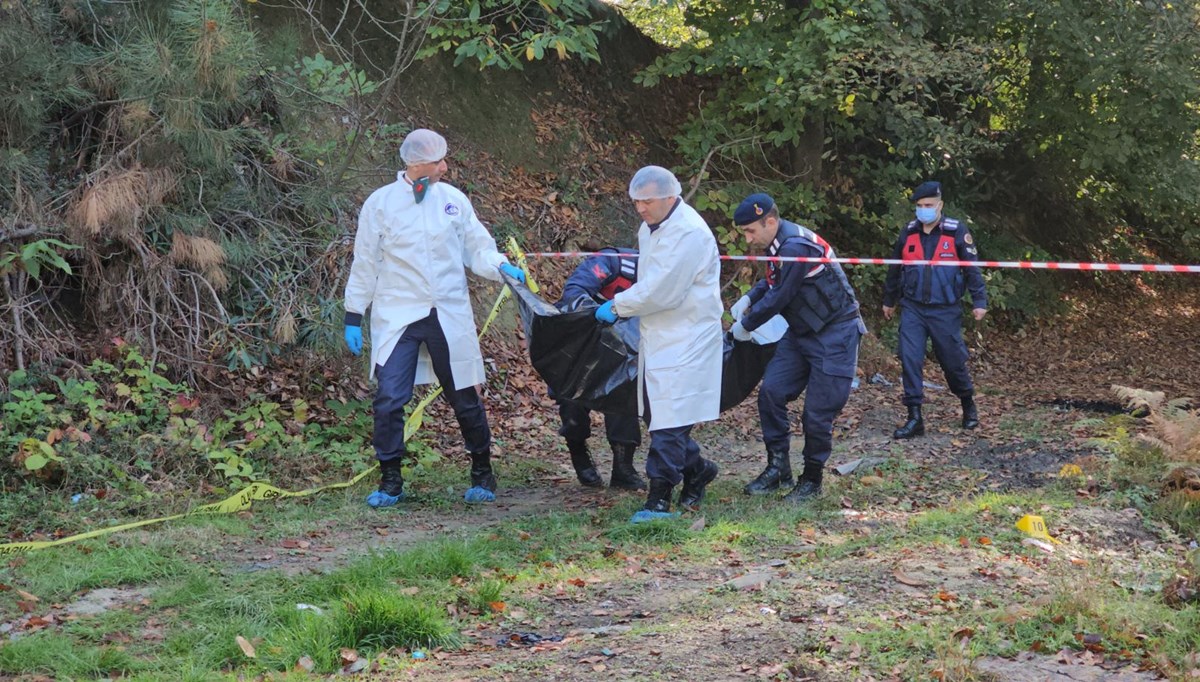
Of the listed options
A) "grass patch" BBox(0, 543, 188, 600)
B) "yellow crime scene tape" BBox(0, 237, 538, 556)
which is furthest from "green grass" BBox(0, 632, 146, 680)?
"yellow crime scene tape" BBox(0, 237, 538, 556)

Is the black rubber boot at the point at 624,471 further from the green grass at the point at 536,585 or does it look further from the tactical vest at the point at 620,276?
the tactical vest at the point at 620,276

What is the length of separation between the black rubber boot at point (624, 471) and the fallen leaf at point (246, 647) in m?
3.20

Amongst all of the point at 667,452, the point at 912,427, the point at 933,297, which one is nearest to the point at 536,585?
the point at 667,452

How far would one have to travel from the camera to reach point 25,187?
24.1 feet

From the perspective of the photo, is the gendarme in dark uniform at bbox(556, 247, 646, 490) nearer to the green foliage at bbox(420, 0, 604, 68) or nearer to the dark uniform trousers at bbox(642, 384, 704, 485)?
the dark uniform trousers at bbox(642, 384, 704, 485)

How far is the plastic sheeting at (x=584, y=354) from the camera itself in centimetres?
648

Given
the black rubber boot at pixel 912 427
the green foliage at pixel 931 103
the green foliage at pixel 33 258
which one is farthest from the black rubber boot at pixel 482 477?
the green foliage at pixel 931 103

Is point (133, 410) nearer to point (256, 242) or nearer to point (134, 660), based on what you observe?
point (256, 242)

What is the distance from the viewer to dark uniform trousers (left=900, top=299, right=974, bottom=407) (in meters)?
9.26

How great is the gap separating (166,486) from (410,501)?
140cm

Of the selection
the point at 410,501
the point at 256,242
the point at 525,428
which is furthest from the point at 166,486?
the point at 525,428

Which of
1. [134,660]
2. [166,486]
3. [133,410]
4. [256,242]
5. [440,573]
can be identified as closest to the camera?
[134,660]

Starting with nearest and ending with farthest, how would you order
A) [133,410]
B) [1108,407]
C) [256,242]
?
1. [133,410]
2. [256,242]
3. [1108,407]

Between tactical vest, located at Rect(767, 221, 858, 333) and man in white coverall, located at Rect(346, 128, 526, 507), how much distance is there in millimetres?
1542
